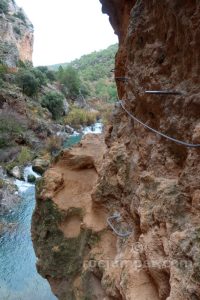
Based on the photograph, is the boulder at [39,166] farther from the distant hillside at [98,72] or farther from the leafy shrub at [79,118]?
the distant hillside at [98,72]

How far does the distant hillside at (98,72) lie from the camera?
7731 centimetres

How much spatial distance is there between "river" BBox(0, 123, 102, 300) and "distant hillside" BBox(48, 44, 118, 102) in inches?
2083

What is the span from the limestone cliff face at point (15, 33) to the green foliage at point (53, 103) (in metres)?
10.7

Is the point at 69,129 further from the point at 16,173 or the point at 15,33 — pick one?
the point at 15,33

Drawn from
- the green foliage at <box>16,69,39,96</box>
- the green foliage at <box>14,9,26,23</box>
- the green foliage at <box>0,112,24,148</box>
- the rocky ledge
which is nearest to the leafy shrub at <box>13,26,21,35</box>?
the green foliage at <box>14,9,26,23</box>

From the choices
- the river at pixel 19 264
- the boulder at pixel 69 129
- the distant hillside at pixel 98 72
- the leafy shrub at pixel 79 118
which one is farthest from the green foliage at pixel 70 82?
the river at pixel 19 264

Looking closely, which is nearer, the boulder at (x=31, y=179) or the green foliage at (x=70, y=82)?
the boulder at (x=31, y=179)

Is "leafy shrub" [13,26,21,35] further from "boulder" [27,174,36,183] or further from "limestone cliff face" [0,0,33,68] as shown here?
"boulder" [27,174,36,183]

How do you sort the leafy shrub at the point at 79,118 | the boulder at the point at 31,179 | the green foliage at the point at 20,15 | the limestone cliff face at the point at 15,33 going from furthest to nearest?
1. the green foliage at the point at 20,15
2. the limestone cliff face at the point at 15,33
3. the leafy shrub at the point at 79,118
4. the boulder at the point at 31,179

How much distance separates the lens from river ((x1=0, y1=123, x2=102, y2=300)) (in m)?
12.7

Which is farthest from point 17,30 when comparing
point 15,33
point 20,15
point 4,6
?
point 20,15

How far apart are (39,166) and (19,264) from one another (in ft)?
36.9

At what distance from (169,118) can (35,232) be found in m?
4.01

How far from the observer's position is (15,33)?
67062 millimetres
